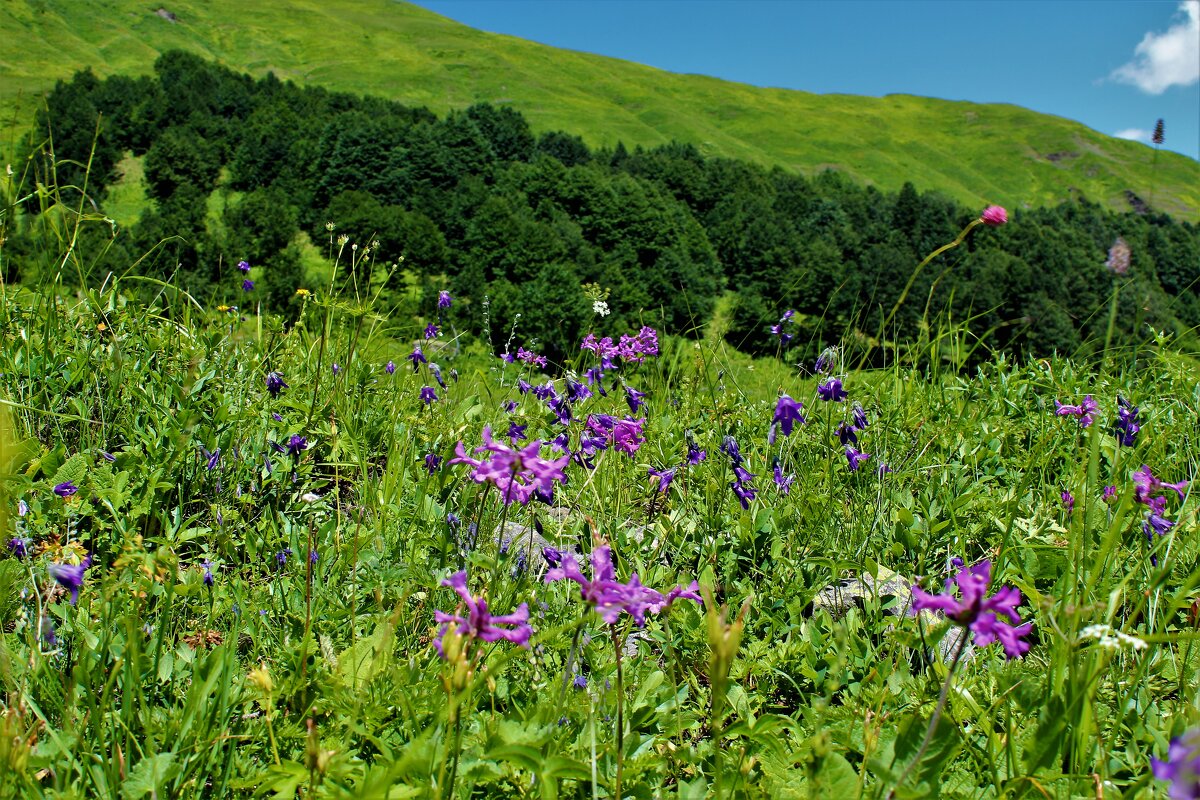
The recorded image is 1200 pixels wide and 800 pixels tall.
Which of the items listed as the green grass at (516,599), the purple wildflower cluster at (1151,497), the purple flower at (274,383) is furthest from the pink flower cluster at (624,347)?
the purple wildflower cluster at (1151,497)

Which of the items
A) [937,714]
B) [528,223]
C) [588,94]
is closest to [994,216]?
[937,714]

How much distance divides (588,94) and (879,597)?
75.4 metres

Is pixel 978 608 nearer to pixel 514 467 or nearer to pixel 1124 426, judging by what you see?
pixel 514 467

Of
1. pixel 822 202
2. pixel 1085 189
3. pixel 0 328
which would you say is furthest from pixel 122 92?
pixel 1085 189

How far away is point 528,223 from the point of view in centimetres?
2588

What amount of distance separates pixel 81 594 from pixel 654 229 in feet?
102

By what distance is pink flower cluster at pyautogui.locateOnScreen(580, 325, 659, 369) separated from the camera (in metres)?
3.21

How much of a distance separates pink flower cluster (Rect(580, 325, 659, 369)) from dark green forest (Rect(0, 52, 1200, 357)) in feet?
51.3

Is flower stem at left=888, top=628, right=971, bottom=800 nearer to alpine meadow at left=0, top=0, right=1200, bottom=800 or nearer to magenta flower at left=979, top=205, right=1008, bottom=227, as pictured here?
alpine meadow at left=0, top=0, right=1200, bottom=800

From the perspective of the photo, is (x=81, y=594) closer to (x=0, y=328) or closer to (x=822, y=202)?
(x=0, y=328)

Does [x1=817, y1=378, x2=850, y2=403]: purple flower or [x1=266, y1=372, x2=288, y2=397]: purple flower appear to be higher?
[x1=817, y1=378, x2=850, y2=403]: purple flower

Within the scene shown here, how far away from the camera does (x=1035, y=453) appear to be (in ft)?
9.84

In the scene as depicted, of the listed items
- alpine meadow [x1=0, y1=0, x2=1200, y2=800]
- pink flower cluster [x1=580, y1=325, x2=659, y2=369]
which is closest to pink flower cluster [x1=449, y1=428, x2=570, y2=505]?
alpine meadow [x1=0, y1=0, x2=1200, y2=800]

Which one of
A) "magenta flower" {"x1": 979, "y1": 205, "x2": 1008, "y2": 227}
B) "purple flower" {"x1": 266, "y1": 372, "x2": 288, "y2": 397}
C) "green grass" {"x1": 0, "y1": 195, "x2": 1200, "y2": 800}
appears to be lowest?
"green grass" {"x1": 0, "y1": 195, "x2": 1200, "y2": 800}
